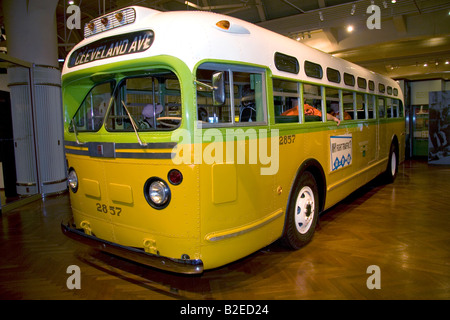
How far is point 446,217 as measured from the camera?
5.43 meters

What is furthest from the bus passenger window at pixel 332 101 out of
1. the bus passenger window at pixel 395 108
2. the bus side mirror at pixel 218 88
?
the bus passenger window at pixel 395 108

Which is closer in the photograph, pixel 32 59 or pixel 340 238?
pixel 340 238

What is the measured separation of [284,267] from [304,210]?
0.85 metres

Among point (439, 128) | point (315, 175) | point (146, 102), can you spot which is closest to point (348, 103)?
point (315, 175)

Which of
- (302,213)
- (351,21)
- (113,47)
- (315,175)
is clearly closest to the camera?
(113,47)

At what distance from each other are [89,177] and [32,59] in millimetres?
5337

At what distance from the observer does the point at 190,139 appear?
9.12 feet

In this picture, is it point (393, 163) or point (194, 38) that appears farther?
point (393, 163)

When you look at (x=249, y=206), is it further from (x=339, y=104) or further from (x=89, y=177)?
(x=339, y=104)

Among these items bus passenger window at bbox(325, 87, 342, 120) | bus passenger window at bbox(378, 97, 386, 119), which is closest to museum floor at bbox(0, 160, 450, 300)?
bus passenger window at bbox(325, 87, 342, 120)

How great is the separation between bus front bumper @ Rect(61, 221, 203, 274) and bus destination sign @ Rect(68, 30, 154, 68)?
1.83 m

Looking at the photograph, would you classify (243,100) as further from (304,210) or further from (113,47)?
(304,210)

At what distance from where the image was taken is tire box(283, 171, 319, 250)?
3953 mm
